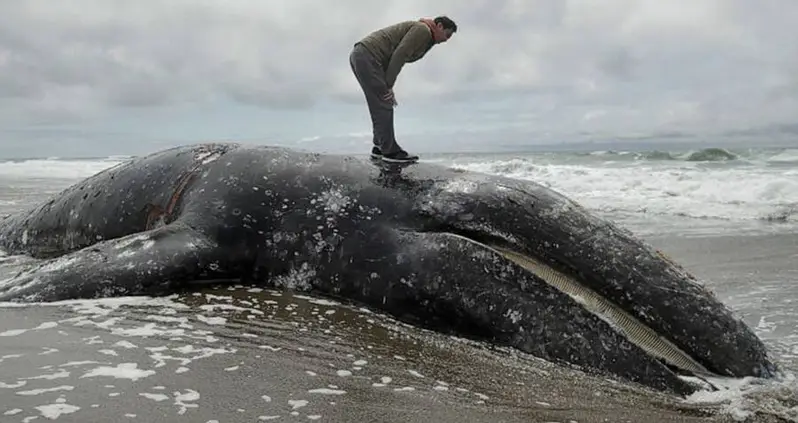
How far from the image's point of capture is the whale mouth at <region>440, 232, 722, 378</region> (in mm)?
4777

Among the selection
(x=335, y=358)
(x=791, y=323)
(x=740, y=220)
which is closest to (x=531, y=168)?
(x=740, y=220)

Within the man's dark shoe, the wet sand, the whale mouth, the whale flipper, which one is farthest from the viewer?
the man's dark shoe

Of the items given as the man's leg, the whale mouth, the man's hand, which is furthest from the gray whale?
the man's hand

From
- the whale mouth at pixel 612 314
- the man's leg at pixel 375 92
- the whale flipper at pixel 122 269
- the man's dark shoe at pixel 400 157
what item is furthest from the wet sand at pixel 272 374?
the man's leg at pixel 375 92

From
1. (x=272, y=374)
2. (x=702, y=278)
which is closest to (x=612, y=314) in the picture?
(x=272, y=374)

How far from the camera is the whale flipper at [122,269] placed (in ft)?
18.0

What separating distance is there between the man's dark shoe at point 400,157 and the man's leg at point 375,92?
0.19m

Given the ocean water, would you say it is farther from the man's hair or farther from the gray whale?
the man's hair

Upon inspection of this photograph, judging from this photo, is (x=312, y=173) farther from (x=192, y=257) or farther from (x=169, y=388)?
(x=169, y=388)

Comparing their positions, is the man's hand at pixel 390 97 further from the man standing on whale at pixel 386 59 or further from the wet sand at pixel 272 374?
the wet sand at pixel 272 374

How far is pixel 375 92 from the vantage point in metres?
7.69

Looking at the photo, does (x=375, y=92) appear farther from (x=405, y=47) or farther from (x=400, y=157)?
(x=400, y=157)

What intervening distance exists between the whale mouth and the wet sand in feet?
1.61

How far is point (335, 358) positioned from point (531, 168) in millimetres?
30067
